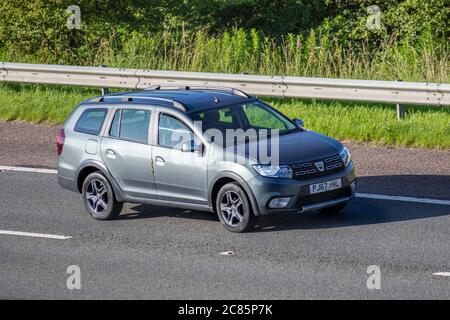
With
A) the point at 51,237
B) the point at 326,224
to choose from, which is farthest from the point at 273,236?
the point at 51,237

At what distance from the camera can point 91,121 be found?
14086mm

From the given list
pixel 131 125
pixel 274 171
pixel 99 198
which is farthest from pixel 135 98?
pixel 274 171

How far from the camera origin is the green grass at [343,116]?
16.9 metres

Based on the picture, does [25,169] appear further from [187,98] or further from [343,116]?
[343,116]

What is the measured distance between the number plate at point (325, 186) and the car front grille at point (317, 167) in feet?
0.33

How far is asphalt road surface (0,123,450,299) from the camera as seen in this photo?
10.5 metres

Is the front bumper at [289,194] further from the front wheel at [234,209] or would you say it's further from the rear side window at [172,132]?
the rear side window at [172,132]

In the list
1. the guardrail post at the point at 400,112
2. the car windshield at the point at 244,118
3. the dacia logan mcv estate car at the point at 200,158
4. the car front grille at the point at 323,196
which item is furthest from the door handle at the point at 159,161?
the guardrail post at the point at 400,112

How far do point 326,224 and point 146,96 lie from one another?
2765 mm

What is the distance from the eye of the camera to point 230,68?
21.8 metres

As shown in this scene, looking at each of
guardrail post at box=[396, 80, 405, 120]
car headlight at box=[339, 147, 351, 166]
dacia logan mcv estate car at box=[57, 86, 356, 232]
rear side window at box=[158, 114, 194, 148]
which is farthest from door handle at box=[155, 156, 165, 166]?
guardrail post at box=[396, 80, 405, 120]

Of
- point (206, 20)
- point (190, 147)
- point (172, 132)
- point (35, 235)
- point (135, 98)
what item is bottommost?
point (35, 235)

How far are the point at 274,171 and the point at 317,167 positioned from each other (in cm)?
52

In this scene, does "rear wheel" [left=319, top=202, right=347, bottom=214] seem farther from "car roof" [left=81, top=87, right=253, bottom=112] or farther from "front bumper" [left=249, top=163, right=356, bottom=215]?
"car roof" [left=81, top=87, right=253, bottom=112]
